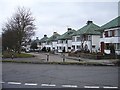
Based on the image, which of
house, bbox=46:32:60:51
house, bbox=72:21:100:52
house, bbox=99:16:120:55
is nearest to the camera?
house, bbox=99:16:120:55

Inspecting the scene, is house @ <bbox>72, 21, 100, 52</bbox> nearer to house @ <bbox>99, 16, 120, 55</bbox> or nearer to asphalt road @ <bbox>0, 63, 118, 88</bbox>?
house @ <bbox>99, 16, 120, 55</bbox>

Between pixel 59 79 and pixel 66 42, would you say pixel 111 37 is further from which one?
pixel 66 42

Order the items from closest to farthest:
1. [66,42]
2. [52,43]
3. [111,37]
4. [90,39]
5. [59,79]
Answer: [59,79] < [111,37] < [90,39] < [66,42] < [52,43]

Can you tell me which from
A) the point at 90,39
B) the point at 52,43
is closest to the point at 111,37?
the point at 90,39

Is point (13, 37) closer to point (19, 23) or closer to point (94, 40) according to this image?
point (19, 23)

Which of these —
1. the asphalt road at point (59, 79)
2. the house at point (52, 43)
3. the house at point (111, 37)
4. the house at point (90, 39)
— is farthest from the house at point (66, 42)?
the asphalt road at point (59, 79)

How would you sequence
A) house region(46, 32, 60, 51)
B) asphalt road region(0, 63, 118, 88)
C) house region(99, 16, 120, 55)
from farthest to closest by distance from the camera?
house region(46, 32, 60, 51), house region(99, 16, 120, 55), asphalt road region(0, 63, 118, 88)

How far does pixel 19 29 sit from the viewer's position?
49375 millimetres

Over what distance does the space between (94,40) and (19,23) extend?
65.6 feet

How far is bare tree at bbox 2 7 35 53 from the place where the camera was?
1906 inches

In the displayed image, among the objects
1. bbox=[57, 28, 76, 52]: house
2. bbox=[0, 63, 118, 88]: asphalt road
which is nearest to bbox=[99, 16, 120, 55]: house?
bbox=[0, 63, 118, 88]: asphalt road

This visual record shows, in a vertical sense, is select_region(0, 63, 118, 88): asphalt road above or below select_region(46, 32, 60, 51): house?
below

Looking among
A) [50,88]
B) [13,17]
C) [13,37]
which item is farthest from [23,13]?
[50,88]

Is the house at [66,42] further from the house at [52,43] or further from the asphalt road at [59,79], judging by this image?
the asphalt road at [59,79]
